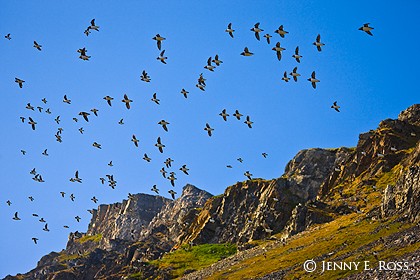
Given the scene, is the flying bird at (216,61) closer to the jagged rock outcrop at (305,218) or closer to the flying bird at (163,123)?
the flying bird at (163,123)

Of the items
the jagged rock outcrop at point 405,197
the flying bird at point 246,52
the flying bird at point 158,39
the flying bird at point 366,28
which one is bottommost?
the jagged rock outcrop at point 405,197

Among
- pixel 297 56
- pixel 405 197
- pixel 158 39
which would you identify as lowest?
pixel 405 197

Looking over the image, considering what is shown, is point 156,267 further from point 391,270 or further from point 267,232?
point 391,270

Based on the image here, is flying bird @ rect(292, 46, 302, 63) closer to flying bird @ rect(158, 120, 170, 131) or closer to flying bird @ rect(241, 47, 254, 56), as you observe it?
flying bird @ rect(241, 47, 254, 56)

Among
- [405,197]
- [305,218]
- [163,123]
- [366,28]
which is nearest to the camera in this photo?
[366,28]

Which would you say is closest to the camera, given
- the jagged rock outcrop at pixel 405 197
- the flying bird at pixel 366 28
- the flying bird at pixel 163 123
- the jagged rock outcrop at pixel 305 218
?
the flying bird at pixel 366 28

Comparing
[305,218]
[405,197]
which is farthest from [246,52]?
[305,218]

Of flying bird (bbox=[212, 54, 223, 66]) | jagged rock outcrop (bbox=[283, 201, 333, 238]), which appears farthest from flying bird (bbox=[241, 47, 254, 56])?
jagged rock outcrop (bbox=[283, 201, 333, 238])

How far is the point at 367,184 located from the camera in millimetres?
188875

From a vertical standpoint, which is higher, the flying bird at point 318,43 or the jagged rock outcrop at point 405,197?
the flying bird at point 318,43

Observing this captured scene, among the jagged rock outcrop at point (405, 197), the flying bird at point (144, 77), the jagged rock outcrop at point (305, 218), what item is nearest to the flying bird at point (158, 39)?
the flying bird at point (144, 77)

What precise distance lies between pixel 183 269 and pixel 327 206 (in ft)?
164

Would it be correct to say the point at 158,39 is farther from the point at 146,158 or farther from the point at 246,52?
the point at 146,158

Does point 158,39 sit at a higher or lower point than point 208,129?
higher
